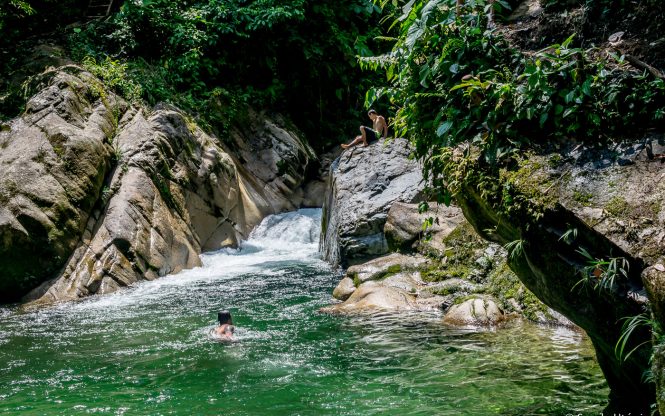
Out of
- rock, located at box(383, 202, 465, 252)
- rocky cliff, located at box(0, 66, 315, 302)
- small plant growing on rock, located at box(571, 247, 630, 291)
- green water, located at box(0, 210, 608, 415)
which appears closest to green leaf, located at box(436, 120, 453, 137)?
small plant growing on rock, located at box(571, 247, 630, 291)

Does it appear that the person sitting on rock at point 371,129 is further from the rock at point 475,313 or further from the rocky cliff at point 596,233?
the rocky cliff at point 596,233

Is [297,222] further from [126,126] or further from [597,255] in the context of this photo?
[597,255]

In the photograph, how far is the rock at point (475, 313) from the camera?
801cm

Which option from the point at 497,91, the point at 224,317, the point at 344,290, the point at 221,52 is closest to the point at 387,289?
the point at 344,290

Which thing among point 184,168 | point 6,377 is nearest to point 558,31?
point 6,377

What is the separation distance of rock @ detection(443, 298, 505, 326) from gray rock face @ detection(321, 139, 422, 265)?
4.12 metres

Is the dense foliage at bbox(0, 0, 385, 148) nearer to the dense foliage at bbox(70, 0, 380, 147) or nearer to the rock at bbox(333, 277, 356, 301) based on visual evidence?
the dense foliage at bbox(70, 0, 380, 147)

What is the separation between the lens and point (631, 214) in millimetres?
3410

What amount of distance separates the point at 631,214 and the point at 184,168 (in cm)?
1271

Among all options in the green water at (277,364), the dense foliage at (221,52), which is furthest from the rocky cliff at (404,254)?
the dense foliage at (221,52)

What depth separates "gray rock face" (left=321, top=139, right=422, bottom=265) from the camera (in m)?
13.0

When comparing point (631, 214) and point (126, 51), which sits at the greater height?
point (126, 51)

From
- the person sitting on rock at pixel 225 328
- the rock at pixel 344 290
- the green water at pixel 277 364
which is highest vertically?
the rock at pixel 344 290

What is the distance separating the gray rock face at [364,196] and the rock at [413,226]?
77 cm
